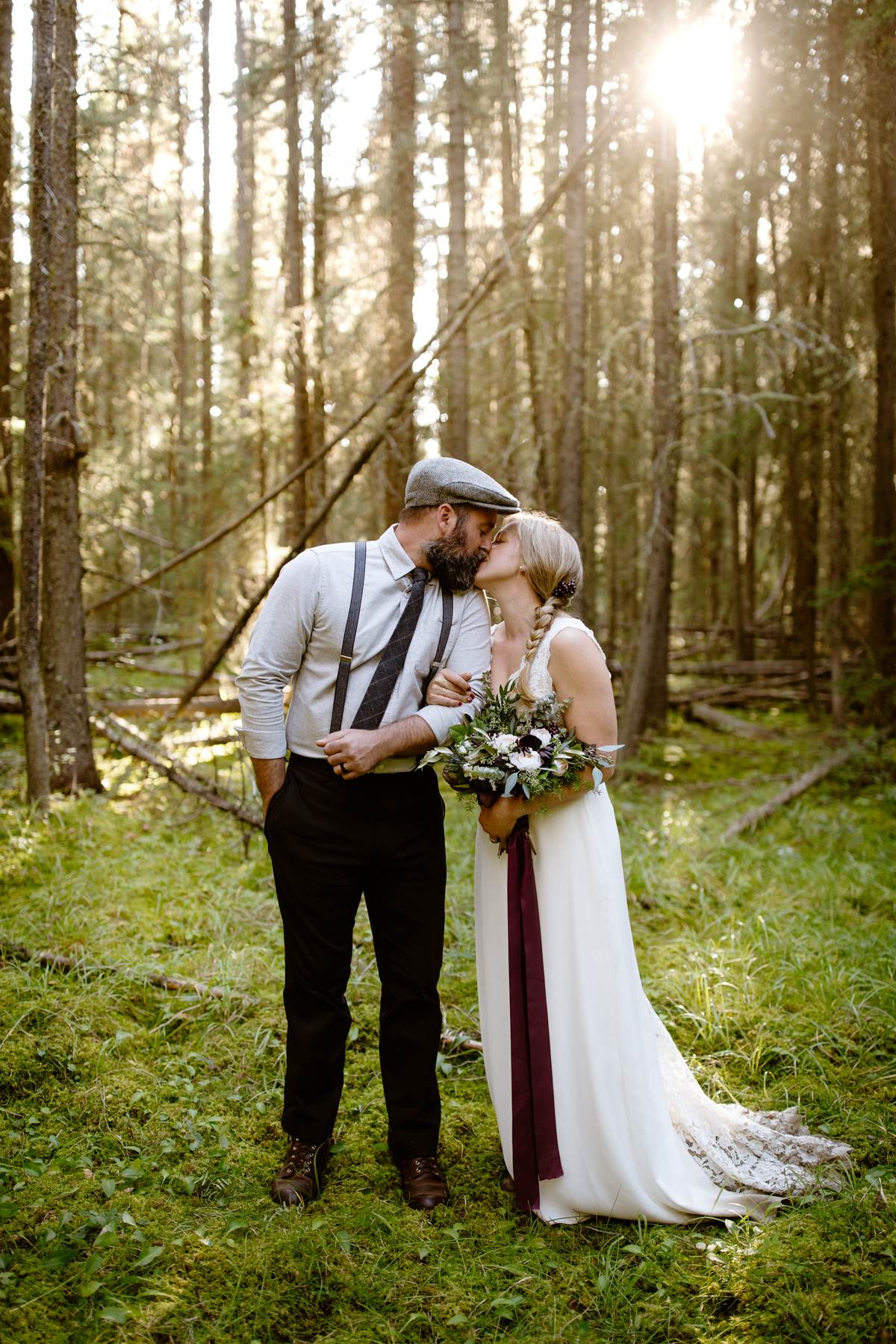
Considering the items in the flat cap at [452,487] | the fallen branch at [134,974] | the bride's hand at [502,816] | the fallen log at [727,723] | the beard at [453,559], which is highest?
the flat cap at [452,487]

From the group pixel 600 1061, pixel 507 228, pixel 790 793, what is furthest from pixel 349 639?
pixel 507 228

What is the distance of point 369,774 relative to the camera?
3287mm

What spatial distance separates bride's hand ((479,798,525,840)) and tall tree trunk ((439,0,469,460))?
6.87 m

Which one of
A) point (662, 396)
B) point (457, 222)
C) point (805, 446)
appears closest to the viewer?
point (457, 222)

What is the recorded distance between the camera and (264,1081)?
4160mm

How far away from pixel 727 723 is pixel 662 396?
5.54m

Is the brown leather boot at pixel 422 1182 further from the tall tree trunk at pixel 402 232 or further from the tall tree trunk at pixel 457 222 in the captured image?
the tall tree trunk at pixel 402 232

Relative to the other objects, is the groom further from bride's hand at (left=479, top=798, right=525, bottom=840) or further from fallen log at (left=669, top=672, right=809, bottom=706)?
fallen log at (left=669, top=672, right=809, bottom=706)

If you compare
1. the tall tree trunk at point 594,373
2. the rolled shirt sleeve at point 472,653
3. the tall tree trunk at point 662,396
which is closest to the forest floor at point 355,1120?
the rolled shirt sleeve at point 472,653

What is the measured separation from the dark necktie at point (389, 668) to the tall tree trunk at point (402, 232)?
700 centimetres

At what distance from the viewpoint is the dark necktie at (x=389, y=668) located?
325 cm

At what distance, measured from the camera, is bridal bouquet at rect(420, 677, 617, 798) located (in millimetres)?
3062

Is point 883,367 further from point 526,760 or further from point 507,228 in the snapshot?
point 526,760

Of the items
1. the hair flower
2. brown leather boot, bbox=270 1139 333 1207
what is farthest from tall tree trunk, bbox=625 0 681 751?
brown leather boot, bbox=270 1139 333 1207
